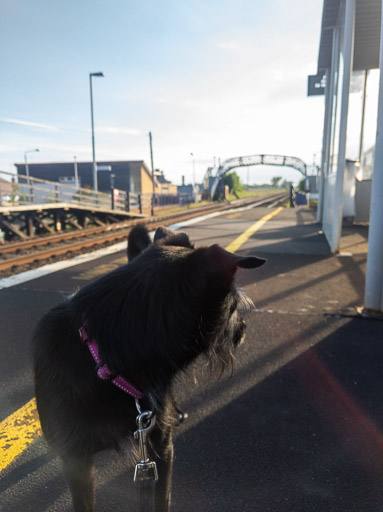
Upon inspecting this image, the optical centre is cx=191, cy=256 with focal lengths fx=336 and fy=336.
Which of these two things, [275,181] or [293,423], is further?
[275,181]

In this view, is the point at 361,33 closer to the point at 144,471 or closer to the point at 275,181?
the point at 144,471

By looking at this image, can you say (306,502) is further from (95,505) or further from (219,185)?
(219,185)

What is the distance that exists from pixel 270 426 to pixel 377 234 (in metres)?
2.80

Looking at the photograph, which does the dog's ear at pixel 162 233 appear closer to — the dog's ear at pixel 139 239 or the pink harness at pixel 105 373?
the dog's ear at pixel 139 239

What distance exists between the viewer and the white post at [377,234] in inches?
153

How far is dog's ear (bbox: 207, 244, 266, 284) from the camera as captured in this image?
1032mm

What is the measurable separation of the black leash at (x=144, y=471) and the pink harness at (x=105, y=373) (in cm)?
7

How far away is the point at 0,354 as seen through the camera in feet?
10.6

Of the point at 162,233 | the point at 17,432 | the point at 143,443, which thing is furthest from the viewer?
the point at 17,432

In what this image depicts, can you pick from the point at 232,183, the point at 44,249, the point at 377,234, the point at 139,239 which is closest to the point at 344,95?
the point at 377,234

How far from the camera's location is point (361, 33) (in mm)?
10141

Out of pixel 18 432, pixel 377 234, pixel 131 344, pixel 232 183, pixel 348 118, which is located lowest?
pixel 18 432

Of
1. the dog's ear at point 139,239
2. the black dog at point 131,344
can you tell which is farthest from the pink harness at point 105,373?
the dog's ear at point 139,239

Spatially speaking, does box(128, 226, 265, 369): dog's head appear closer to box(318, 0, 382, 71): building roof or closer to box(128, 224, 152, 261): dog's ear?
box(128, 224, 152, 261): dog's ear
